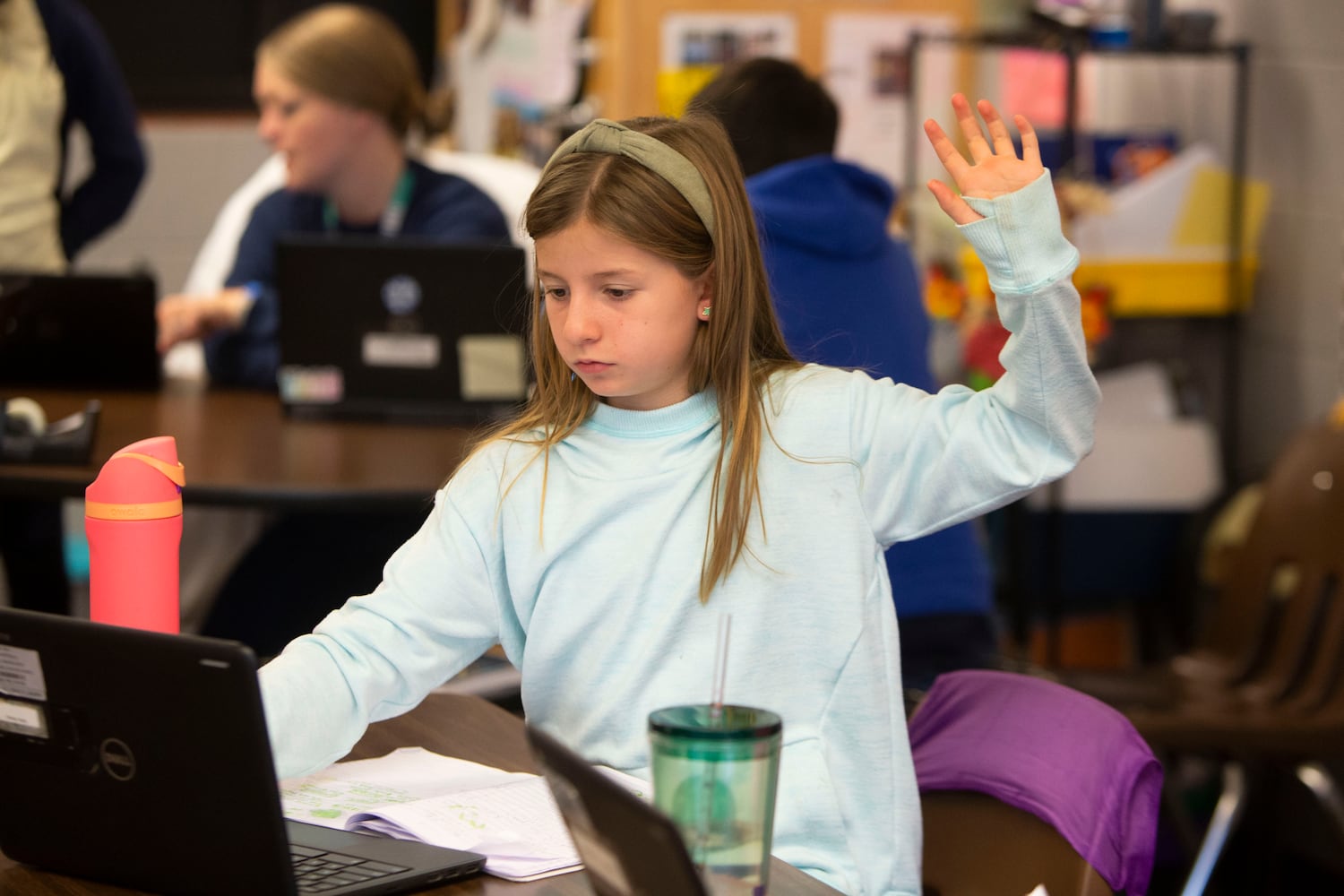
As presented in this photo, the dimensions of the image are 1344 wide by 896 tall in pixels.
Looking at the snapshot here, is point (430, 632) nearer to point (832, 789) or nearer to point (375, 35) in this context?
point (832, 789)

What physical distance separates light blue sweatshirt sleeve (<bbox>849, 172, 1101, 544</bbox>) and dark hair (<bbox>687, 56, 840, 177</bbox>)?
2.61ft

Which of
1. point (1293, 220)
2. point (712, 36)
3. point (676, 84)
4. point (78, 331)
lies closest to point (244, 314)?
point (78, 331)

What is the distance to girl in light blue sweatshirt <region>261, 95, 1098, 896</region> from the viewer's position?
3.98 feet

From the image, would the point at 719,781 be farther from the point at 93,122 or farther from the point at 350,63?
the point at 93,122

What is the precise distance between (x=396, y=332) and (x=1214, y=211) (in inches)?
71.1

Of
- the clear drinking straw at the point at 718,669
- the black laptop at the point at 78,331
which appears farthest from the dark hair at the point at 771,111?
the black laptop at the point at 78,331

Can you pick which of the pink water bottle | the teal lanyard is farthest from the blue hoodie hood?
the teal lanyard

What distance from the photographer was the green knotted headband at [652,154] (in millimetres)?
1252

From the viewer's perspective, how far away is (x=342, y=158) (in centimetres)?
290

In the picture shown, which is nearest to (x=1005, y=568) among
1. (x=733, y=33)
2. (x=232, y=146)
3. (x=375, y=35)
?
(x=733, y=33)

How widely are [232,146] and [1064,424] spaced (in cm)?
453

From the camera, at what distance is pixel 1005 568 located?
3.47 m

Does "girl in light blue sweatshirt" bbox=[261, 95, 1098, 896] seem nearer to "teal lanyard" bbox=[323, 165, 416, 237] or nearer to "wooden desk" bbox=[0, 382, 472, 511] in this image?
"wooden desk" bbox=[0, 382, 472, 511]

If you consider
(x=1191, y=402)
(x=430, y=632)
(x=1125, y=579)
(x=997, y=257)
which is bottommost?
(x=1125, y=579)
